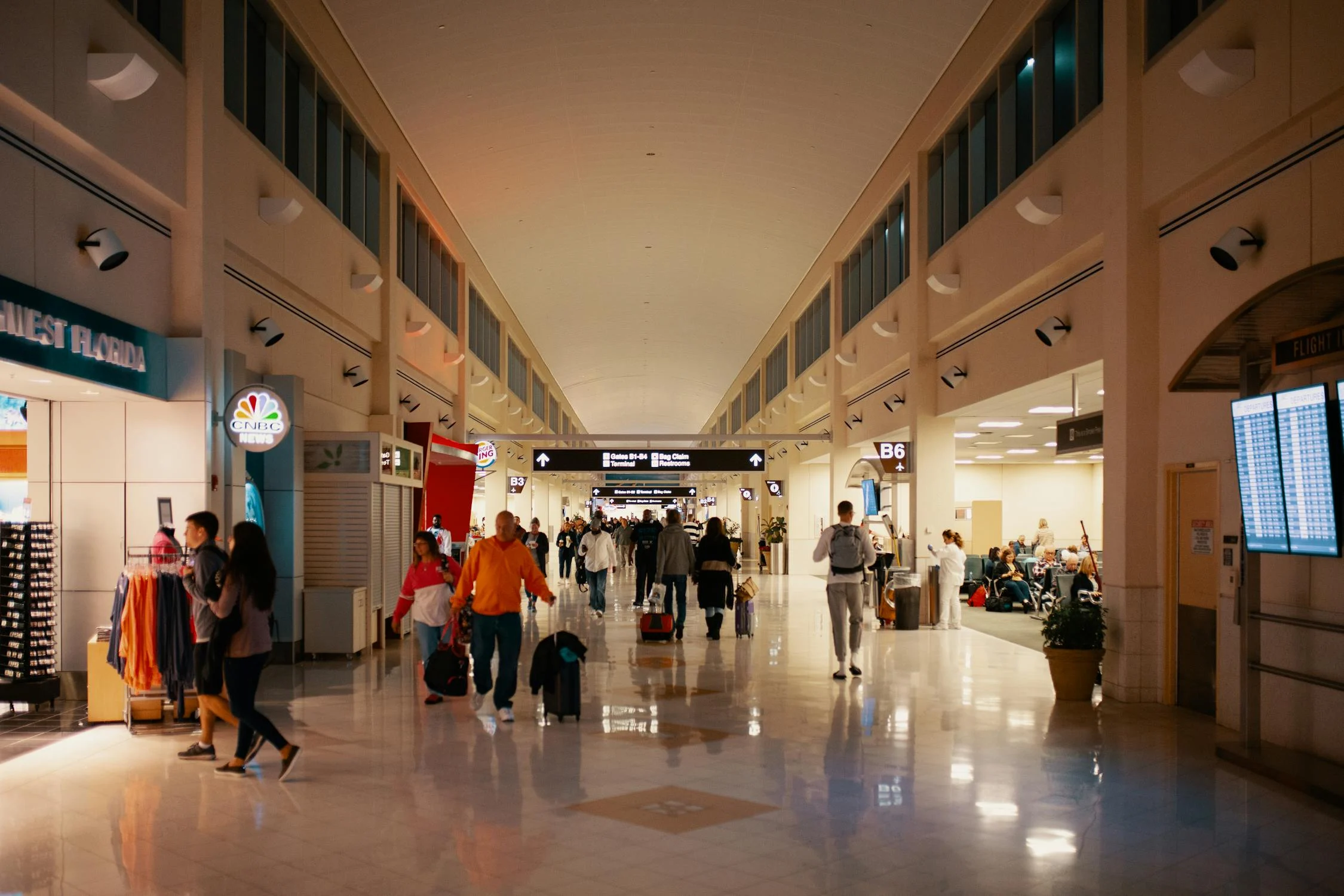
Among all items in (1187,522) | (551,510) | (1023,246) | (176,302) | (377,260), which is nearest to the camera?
(1187,522)

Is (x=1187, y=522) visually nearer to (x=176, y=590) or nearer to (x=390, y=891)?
(x=390, y=891)

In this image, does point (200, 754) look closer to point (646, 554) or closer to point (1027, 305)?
point (1027, 305)

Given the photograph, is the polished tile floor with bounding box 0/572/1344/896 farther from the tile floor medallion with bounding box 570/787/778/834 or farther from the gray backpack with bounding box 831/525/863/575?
the gray backpack with bounding box 831/525/863/575

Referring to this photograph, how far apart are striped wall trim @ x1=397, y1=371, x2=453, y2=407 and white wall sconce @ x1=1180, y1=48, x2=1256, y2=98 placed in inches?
498

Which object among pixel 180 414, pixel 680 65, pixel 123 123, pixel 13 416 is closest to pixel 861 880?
pixel 180 414

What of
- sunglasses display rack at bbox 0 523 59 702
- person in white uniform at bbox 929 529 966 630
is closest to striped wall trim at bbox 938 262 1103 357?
person in white uniform at bbox 929 529 966 630

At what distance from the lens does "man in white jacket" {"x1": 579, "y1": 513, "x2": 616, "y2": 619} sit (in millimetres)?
16891

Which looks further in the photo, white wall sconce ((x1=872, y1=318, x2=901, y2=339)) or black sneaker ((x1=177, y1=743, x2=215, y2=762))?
white wall sconce ((x1=872, y1=318, x2=901, y2=339))

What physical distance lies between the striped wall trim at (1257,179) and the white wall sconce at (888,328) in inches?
325

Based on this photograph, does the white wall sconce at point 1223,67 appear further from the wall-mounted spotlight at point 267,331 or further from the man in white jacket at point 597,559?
the man in white jacket at point 597,559

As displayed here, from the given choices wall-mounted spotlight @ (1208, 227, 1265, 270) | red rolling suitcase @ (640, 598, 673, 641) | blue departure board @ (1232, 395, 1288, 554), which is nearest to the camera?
blue departure board @ (1232, 395, 1288, 554)

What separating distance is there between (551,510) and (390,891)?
42923 mm

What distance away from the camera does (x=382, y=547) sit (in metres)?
13.7

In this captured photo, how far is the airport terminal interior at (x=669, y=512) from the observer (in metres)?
5.68
